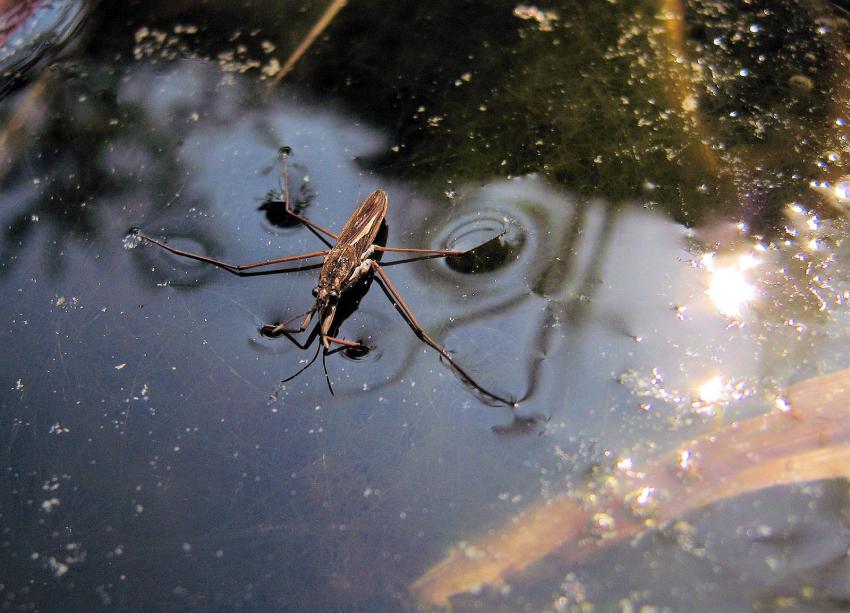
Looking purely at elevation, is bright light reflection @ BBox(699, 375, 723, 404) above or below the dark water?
below

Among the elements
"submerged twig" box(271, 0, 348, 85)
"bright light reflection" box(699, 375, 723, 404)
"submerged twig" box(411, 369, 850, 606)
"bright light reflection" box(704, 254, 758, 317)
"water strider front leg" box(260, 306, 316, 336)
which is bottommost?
"submerged twig" box(411, 369, 850, 606)

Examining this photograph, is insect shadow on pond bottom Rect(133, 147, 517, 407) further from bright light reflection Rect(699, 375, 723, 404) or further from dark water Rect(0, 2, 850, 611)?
bright light reflection Rect(699, 375, 723, 404)

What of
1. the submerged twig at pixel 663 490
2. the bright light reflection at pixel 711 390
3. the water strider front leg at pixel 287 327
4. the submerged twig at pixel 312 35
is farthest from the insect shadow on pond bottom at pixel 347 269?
the submerged twig at pixel 312 35

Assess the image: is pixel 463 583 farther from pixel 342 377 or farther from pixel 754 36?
pixel 754 36

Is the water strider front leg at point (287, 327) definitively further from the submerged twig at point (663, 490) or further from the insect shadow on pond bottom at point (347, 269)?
the submerged twig at point (663, 490)

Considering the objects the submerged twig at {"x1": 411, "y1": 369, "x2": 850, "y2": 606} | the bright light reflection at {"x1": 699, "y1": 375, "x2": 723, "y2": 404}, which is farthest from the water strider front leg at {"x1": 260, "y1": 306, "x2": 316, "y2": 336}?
the bright light reflection at {"x1": 699, "y1": 375, "x2": 723, "y2": 404}
